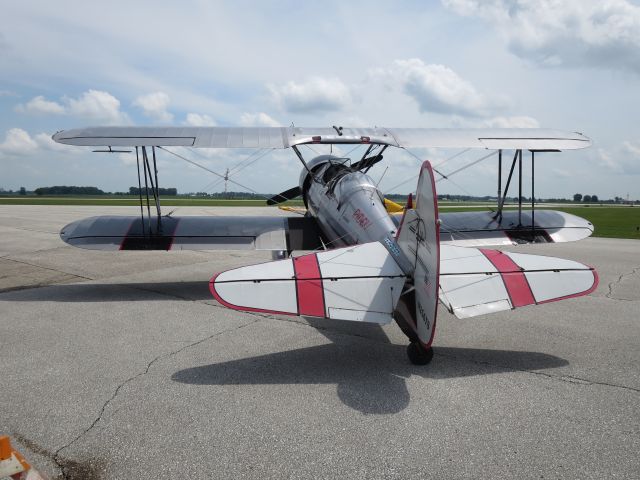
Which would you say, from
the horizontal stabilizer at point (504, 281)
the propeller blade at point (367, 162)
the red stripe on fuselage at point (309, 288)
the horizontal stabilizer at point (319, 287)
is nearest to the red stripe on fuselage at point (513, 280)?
the horizontal stabilizer at point (504, 281)

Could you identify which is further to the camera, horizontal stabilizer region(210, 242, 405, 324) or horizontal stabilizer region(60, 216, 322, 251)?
horizontal stabilizer region(60, 216, 322, 251)

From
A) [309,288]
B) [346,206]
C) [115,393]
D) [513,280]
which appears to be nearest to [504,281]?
[513,280]

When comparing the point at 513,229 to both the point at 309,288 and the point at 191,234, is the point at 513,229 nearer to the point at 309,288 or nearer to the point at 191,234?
the point at 309,288

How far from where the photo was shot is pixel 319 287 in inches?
170

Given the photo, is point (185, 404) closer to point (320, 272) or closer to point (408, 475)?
point (320, 272)

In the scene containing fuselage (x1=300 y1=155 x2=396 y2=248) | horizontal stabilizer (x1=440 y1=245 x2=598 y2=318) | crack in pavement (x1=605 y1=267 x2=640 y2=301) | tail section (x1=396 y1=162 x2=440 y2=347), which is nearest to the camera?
tail section (x1=396 y1=162 x2=440 y2=347)

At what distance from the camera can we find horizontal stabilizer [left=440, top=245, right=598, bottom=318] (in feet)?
14.3

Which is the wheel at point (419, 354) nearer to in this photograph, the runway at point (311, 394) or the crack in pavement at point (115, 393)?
the runway at point (311, 394)

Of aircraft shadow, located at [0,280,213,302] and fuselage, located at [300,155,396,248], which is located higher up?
fuselage, located at [300,155,396,248]

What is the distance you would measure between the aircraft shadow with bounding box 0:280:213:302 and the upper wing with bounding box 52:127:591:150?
2762mm

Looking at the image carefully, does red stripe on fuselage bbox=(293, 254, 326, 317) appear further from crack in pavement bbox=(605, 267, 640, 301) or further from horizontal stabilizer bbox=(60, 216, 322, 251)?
crack in pavement bbox=(605, 267, 640, 301)

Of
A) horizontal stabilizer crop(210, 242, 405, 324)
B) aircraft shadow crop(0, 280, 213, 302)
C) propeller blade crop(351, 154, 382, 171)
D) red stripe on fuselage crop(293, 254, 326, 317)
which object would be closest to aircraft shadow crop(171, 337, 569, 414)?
horizontal stabilizer crop(210, 242, 405, 324)

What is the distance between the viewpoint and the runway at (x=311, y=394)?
10.2 ft

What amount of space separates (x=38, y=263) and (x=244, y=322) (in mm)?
8168
